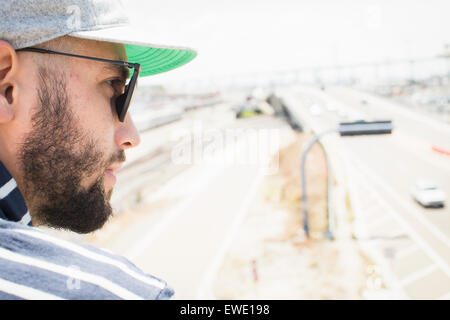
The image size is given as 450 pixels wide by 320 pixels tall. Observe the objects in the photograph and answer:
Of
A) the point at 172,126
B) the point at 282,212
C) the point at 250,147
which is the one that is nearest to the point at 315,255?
the point at 282,212

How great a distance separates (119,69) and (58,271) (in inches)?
32.1

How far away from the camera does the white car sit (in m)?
14.8

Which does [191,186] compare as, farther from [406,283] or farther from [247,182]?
[406,283]

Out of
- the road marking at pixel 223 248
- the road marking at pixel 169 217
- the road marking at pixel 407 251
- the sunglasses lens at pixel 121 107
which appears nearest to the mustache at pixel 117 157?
the sunglasses lens at pixel 121 107

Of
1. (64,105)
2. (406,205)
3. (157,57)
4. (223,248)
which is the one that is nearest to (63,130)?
(64,105)

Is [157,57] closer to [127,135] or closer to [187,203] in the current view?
[127,135]

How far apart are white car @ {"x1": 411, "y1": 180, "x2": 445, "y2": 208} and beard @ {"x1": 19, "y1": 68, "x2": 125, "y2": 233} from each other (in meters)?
16.8

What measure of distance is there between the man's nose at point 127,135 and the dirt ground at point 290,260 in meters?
7.91

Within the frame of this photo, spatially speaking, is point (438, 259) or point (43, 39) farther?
point (438, 259)

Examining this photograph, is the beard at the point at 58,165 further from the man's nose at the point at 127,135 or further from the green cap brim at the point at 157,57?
the green cap brim at the point at 157,57

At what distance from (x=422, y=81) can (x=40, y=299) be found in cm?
727

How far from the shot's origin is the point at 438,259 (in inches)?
424

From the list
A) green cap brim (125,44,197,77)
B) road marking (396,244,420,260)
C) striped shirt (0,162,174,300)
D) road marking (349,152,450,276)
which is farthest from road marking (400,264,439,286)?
striped shirt (0,162,174,300)

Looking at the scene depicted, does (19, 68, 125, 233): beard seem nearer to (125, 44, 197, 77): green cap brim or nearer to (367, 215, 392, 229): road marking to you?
(125, 44, 197, 77): green cap brim
